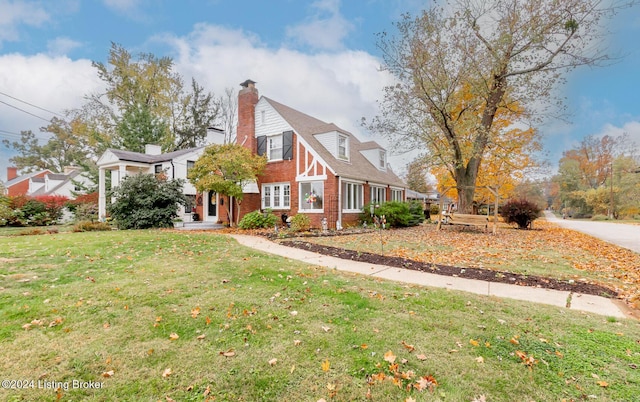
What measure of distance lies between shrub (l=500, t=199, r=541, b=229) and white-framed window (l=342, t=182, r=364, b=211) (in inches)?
361

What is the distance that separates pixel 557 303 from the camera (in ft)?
14.9

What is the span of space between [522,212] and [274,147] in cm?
1514

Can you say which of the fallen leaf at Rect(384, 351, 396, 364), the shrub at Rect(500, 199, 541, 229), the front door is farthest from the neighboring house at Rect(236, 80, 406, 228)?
the fallen leaf at Rect(384, 351, 396, 364)

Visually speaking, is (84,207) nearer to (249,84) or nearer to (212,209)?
(212,209)

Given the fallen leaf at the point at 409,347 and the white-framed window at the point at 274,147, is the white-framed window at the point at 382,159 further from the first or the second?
the fallen leaf at the point at 409,347

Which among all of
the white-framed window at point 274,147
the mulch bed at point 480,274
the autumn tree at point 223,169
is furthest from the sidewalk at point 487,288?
the white-framed window at point 274,147

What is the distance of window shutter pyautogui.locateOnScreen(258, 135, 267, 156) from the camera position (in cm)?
1767

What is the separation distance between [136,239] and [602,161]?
60.4 meters

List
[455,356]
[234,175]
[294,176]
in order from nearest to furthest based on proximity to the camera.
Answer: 1. [455,356]
2. [234,175]
3. [294,176]

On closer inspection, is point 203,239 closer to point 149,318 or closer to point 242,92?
point 149,318

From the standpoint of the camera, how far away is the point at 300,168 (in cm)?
1653

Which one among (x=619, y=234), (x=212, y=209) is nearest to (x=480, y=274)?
(x=619, y=234)

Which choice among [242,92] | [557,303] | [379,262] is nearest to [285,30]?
[242,92]

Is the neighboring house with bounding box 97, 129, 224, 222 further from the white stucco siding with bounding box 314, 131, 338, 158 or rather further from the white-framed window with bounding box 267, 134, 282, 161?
the white stucco siding with bounding box 314, 131, 338, 158
